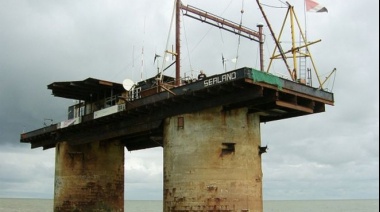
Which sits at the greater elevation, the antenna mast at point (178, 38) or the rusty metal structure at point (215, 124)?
the antenna mast at point (178, 38)

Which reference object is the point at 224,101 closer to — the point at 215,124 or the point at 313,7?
→ the point at 215,124

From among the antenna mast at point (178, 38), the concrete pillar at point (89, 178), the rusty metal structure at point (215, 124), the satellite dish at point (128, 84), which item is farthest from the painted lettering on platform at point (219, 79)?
the concrete pillar at point (89, 178)

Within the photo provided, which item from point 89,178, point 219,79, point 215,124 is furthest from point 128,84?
point 89,178

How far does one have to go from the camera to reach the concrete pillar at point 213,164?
1227 inches

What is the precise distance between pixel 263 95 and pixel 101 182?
2230cm

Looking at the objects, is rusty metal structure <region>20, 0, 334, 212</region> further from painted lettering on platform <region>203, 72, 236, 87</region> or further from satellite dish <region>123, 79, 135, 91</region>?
satellite dish <region>123, 79, 135, 91</region>

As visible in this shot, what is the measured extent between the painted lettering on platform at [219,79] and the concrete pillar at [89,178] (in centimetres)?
1935

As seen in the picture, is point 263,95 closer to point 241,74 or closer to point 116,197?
point 241,74

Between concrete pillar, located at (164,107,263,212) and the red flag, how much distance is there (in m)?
9.31

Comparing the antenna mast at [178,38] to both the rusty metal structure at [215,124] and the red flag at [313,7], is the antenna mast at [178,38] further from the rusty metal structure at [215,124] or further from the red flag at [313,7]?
the red flag at [313,7]

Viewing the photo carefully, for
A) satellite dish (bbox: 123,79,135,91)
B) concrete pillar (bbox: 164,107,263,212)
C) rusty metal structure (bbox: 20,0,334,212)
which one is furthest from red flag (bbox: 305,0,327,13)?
satellite dish (bbox: 123,79,135,91)

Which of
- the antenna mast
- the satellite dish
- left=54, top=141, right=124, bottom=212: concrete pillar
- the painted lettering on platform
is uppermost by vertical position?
the antenna mast

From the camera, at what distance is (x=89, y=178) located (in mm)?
46875

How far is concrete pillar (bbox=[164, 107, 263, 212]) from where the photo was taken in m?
31.2
